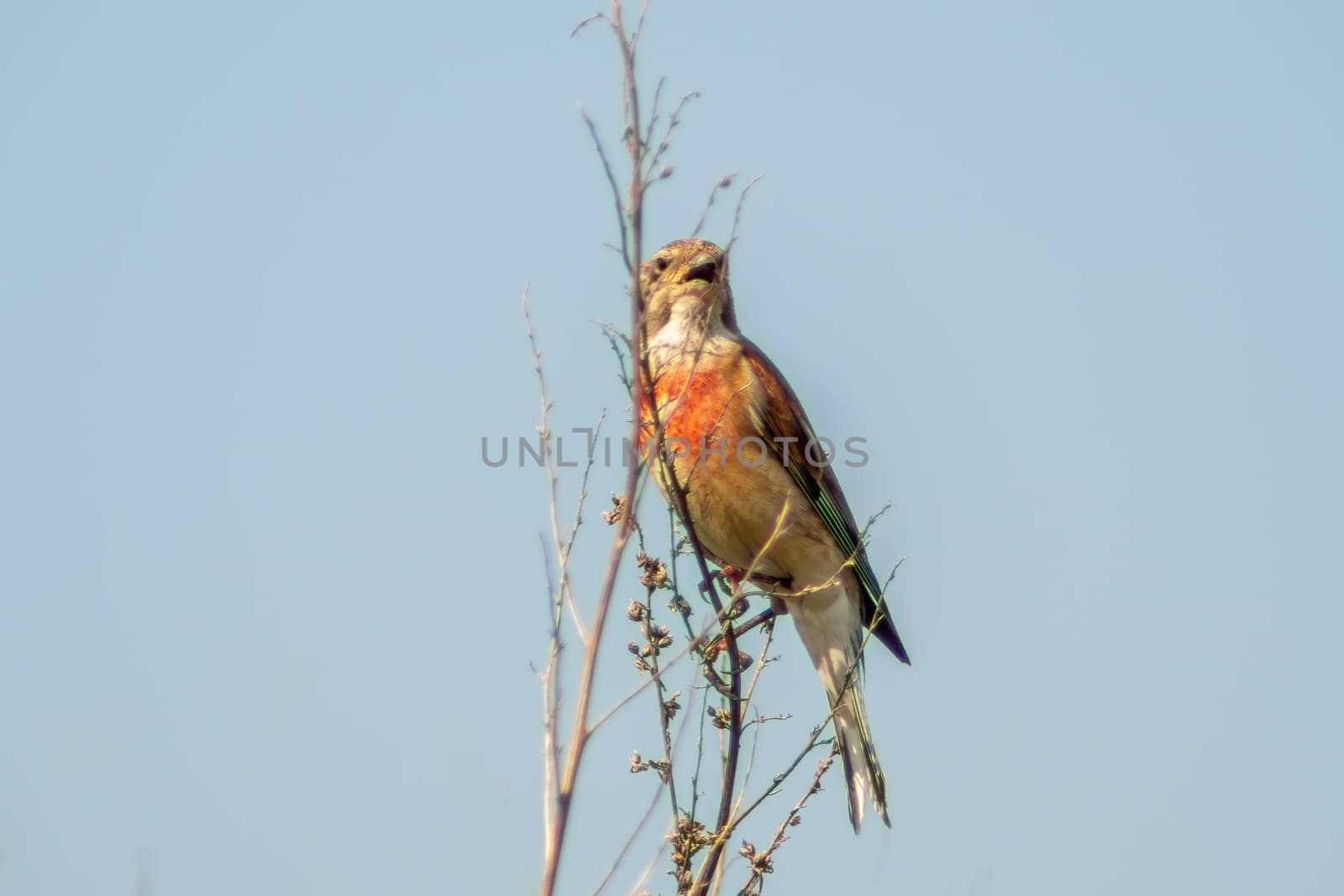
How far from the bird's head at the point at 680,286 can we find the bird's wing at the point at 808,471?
321 millimetres

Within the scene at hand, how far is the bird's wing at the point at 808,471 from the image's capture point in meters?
6.00

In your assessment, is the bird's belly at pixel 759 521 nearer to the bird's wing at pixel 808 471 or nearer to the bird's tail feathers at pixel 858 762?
the bird's wing at pixel 808 471

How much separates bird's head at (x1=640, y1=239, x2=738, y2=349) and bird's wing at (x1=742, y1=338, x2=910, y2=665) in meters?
0.32

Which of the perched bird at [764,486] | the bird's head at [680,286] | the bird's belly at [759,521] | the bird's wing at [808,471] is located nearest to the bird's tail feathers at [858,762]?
the perched bird at [764,486]

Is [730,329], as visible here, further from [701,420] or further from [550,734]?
[550,734]

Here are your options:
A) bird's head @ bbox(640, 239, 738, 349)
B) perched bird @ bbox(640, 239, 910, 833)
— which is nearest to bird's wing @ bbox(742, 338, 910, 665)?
perched bird @ bbox(640, 239, 910, 833)

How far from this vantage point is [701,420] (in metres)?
5.58

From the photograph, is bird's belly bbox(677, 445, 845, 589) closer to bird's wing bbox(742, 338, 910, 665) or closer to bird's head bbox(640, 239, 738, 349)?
bird's wing bbox(742, 338, 910, 665)

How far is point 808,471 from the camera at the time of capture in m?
6.10

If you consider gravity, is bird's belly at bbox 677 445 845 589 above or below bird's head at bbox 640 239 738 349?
below

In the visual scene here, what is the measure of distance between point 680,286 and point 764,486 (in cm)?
103

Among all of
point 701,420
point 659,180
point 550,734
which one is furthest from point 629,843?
point 701,420

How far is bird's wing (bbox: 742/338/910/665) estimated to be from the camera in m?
6.00

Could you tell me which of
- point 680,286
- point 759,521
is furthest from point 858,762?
point 680,286
